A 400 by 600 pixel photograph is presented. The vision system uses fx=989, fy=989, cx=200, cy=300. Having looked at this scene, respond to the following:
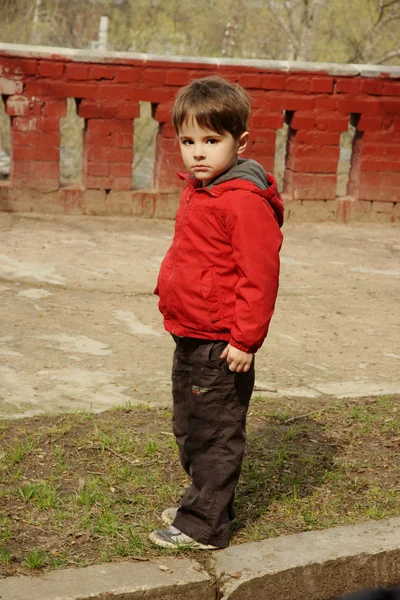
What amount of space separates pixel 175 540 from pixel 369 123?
7.40 meters

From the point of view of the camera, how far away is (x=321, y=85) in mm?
9781

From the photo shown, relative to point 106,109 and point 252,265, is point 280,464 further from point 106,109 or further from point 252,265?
point 106,109

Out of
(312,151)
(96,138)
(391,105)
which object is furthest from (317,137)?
(96,138)

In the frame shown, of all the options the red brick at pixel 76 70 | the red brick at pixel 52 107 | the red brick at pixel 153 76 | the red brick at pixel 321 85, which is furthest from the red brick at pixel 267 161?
the red brick at pixel 52 107

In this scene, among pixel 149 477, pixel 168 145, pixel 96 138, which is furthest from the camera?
pixel 168 145

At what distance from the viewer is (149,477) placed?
3799 millimetres

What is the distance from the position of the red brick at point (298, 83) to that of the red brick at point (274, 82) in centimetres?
5

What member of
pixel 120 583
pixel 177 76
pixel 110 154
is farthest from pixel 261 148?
pixel 120 583

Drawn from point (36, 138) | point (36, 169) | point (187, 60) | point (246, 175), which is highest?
point (187, 60)

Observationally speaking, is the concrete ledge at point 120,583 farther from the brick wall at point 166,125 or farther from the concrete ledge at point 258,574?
the brick wall at point 166,125

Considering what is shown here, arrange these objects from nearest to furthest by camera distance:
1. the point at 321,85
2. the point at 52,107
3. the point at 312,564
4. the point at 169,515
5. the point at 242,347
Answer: the point at 242,347, the point at 312,564, the point at 169,515, the point at 52,107, the point at 321,85

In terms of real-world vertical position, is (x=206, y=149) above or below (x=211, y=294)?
above

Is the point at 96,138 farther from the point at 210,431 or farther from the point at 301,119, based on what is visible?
the point at 210,431

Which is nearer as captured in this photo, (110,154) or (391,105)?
(110,154)
